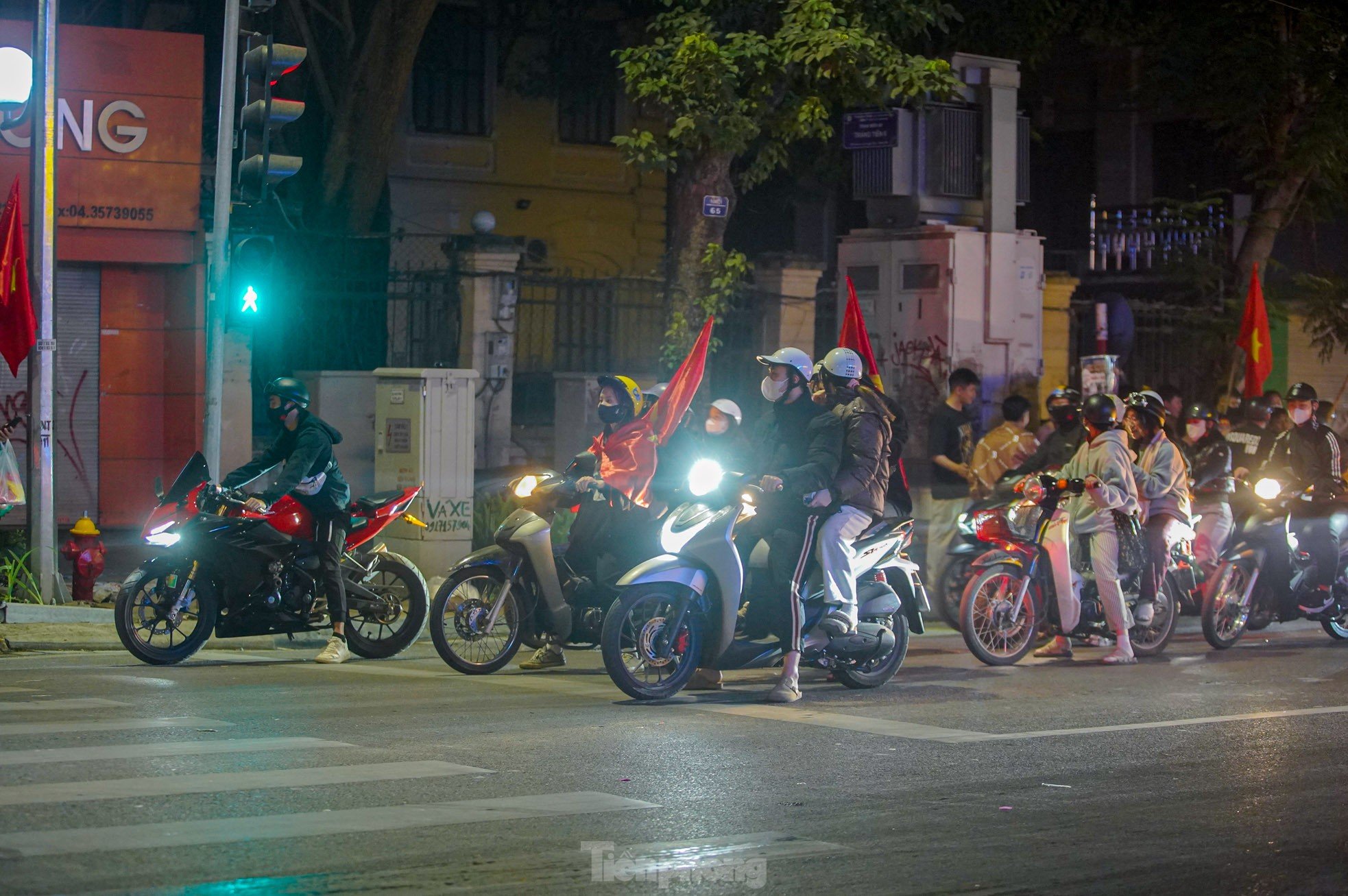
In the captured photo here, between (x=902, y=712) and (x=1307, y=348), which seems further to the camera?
(x=1307, y=348)

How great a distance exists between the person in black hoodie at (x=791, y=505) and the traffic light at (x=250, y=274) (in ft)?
17.9

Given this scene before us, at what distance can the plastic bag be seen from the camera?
13031 mm

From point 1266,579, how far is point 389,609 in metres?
6.53

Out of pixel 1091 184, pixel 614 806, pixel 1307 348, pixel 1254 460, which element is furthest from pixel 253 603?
pixel 1091 184

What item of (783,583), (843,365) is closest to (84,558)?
(783,583)

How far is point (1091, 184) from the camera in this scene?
34406 mm

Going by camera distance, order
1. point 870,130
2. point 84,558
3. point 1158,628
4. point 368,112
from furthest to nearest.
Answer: point 368,112, point 870,130, point 84,558, point 1158,628

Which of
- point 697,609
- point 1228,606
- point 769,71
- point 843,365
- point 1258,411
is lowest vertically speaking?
point 1228,606

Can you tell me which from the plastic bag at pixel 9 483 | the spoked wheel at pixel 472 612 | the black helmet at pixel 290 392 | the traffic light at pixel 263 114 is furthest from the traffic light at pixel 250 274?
the spoked wheel at pixel 472 612

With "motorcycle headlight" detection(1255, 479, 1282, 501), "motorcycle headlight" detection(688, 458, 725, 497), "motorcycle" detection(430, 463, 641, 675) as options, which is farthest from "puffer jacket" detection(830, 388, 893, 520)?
"motorcycle headlight" detection(1255, 479, 1282, 501)

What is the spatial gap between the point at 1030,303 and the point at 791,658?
9568 millimetres

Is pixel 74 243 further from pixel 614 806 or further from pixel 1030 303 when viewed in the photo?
pixel 614 806

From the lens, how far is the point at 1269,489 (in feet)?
46.1

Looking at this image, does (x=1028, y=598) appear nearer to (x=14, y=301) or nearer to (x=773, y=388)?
(x=773, y=388)
